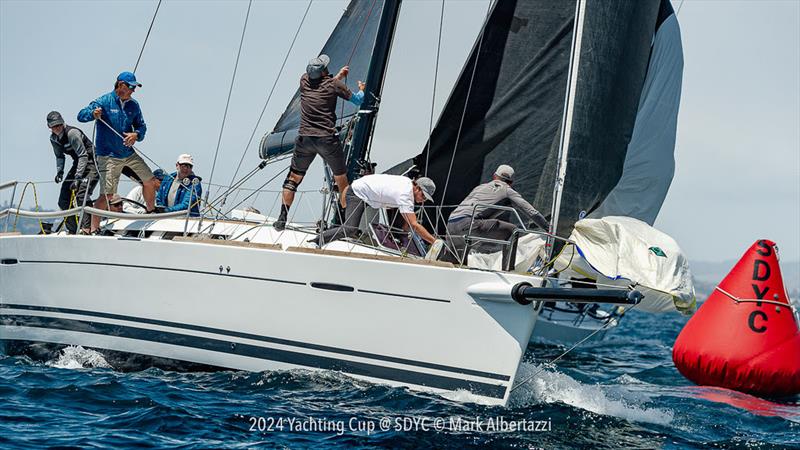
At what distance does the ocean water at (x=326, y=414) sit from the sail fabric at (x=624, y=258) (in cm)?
92

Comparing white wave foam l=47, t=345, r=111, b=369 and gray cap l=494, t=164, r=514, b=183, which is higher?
gray cap l=494, t=164, r=514, b=183

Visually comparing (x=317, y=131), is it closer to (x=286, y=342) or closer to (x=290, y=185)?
(x=290, y=185)

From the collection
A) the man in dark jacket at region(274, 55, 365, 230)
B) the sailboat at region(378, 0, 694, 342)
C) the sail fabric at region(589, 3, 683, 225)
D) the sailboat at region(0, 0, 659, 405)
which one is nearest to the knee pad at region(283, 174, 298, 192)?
the man in dark jacket at region(274, 55, 365, 230)

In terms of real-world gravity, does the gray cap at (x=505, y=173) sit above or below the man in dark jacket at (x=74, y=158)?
above

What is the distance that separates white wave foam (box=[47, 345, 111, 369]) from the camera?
8.47m

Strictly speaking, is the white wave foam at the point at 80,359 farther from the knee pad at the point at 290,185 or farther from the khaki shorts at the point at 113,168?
the knee pad at the point at 290,185

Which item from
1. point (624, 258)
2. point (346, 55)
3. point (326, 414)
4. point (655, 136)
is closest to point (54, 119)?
point (346, 55)

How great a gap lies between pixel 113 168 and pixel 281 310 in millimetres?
2714

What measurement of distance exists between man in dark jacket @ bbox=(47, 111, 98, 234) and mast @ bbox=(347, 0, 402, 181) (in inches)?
96.0

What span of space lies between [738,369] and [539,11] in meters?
4.00

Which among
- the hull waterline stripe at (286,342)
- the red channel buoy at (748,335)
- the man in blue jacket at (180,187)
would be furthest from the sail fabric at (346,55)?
the red channel buoy at (748,335)

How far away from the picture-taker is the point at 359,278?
739 centimetres

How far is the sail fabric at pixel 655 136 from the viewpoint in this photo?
10.2 metres

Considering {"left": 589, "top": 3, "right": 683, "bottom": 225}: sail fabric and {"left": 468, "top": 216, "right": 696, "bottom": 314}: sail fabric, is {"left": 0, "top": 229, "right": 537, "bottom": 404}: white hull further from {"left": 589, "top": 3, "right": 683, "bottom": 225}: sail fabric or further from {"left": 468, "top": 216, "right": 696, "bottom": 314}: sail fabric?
{"left": 589, "top": 3, "right": 683, "bottom": 225}: sail fabric
